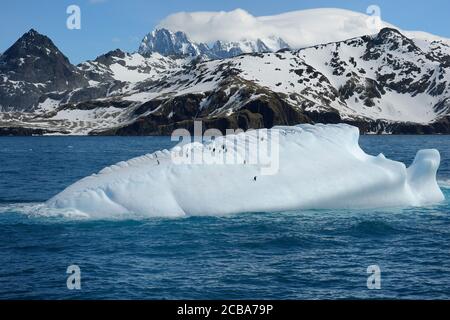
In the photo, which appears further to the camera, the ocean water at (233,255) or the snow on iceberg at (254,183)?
the snow on iceberg at (254,183)

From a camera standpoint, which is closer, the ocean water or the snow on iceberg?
the ocean water

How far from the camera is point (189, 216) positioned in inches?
1522

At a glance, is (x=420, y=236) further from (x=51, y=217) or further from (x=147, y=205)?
(x=51, y=217)

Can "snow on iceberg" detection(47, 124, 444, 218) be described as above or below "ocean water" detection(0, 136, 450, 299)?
above

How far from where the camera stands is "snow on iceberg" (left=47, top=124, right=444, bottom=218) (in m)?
38.5

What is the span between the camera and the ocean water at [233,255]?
82.8ft

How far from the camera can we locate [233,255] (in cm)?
3067

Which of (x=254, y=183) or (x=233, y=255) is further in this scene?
(x=254, y=183)

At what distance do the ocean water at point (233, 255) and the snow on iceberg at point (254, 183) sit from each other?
1.02 metres

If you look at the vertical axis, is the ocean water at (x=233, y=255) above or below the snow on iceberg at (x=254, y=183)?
below

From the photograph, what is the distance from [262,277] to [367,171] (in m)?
17.1

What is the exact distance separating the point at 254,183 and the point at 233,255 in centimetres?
984

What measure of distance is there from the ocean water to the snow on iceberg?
102 centimetres
